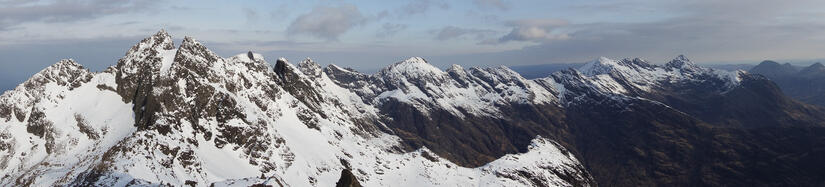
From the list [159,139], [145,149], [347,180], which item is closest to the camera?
[347,180]

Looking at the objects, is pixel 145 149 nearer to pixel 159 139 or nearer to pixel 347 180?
pixel 159 139

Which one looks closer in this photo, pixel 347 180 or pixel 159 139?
pixel 347 180

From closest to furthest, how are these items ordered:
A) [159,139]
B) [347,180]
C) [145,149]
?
[347,180] → [145,149] → [159,139]

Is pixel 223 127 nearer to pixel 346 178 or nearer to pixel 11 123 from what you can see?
pixel 11 123

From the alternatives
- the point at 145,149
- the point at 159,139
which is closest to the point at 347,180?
the point at 145,149

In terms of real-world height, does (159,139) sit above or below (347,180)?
below

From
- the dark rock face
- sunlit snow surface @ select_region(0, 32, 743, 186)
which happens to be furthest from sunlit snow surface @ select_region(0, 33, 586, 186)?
the dark rock face

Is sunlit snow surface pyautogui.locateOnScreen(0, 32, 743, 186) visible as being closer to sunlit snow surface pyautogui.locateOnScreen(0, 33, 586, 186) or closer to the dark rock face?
sunlit snow surface pyautogui.locateOnScreen(0, 33, 586, 186)

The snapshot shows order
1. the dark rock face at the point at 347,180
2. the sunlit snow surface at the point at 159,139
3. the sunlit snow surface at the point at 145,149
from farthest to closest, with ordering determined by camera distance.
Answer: the sunlit snow surface at the point at 159,139 → the sunlit snow surface at the point at 145,149 → the dark rock face at the point at 347,180

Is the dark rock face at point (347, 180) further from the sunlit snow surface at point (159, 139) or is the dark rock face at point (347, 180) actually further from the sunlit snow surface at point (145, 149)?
the sunlit snow surface at point (159, 139)

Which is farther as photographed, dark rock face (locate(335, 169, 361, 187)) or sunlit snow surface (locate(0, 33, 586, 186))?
sunlit snow surface (locate(0, 33, 586, 186))

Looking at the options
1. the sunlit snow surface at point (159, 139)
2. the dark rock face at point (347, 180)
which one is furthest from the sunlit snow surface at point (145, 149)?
the dark rock face at point (347, 180)
